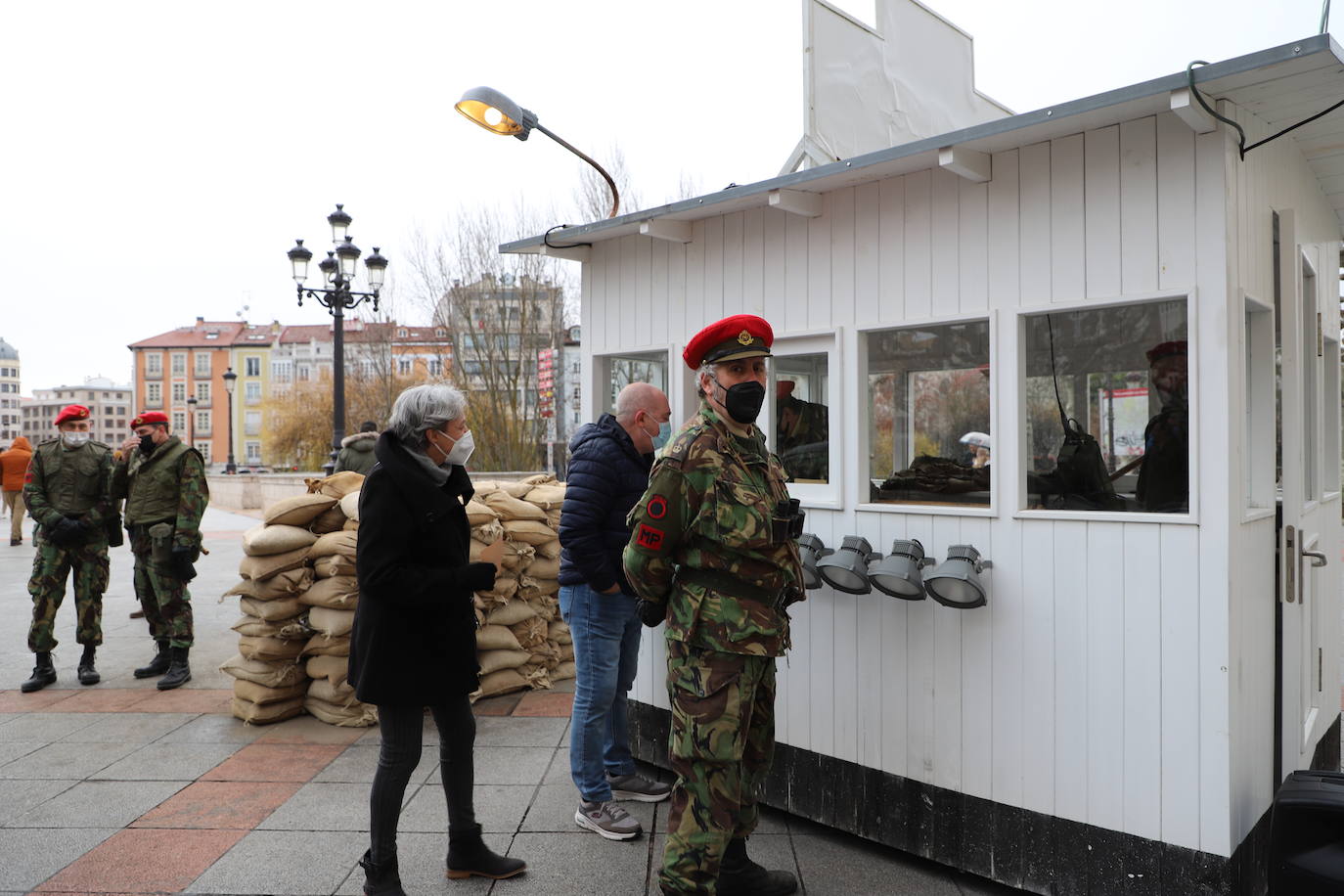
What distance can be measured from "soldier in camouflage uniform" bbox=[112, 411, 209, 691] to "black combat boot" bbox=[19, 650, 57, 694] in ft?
1.84

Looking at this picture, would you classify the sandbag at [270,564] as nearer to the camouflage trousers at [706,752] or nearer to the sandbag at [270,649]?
the sandbag at [270,649]

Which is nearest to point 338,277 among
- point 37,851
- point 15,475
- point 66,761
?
point 15,475

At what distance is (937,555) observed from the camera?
11.8ft

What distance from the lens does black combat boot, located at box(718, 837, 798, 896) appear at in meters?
3.36

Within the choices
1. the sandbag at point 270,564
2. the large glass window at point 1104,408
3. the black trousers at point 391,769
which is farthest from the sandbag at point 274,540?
the large glass window at point 1104,408

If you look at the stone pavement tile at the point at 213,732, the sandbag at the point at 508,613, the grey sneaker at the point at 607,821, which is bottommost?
the stone pavement tile at the point at 213,732

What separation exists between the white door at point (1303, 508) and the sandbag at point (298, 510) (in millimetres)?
5200

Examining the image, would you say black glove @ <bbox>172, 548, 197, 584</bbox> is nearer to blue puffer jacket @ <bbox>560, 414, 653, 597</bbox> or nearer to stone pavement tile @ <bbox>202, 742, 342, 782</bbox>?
stone pavement tile @ <bbox>202, 742, 342, 782</bbox>

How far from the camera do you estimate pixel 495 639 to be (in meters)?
6.14

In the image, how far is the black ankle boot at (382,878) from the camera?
321 cm

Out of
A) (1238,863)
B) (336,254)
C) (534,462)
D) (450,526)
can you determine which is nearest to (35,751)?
(450,526)

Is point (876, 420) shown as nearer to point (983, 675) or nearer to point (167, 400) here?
point (983, 675)

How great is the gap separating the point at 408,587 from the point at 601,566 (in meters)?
0.90

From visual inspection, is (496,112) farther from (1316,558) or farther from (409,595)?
(1316,558)
